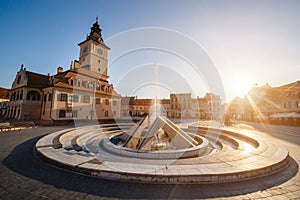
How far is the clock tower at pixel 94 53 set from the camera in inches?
1615

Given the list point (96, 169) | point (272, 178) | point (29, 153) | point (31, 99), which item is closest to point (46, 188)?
point (96, 169)

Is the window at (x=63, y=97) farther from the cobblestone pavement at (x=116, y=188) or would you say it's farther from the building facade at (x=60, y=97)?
the cobblestone pavement at (x=116, y=188)

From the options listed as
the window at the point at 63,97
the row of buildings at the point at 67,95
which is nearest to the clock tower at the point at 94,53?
the row of buildings at the point at 67,95

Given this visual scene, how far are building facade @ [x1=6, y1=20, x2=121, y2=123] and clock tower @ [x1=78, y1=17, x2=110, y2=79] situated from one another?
299 inches

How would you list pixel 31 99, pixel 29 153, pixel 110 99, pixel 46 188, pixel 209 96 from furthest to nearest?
1. pixel 209 96
2. pixel 110 99
3. pixel 31 99
4. pixel 29 153
5. pixel 46 188

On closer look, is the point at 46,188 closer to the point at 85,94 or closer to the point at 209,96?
the point at 85,94

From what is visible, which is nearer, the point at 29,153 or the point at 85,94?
the point at 29,153

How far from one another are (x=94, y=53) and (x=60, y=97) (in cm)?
2146

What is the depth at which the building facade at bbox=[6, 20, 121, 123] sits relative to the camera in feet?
85.0

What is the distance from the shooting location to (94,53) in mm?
42125

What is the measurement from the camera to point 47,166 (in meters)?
5.61

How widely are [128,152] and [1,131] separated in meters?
15.2

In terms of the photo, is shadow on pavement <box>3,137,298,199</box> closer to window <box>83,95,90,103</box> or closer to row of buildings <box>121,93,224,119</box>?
window <box>83,95,90,103</box>

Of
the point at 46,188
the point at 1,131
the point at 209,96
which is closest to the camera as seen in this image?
the point at 46,188
